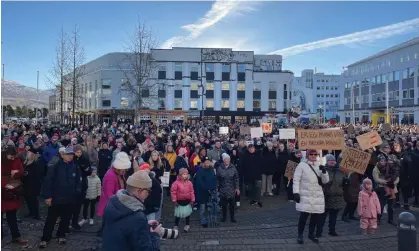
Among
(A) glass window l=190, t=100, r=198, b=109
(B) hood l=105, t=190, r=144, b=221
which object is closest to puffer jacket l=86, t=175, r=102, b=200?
(B) hood l=105, t=190, r=144, b=221

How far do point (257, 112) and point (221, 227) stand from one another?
185ft

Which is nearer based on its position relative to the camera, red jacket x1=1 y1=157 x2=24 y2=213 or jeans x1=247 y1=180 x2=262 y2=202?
red jacket x1=1 y1=157 x2=24 y2=213

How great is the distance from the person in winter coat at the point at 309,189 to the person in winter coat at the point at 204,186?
7.73ft

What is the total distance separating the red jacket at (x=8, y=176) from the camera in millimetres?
6918

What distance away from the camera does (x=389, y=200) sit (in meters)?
9.15

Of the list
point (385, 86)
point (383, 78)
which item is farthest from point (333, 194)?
point (383, 78)

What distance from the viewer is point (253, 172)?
11.2 m

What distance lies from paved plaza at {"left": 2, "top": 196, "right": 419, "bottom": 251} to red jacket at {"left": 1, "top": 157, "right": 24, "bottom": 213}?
0.76 metres

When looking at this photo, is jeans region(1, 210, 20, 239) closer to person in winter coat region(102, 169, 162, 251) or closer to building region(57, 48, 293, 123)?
person in winter coat region(102, 169, 162, 251)

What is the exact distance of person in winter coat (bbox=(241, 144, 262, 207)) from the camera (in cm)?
1122

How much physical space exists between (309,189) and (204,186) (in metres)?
2.66

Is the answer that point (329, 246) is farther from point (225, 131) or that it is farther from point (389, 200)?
point (225, 131)

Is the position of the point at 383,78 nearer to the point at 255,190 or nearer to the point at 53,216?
the point at 255,190

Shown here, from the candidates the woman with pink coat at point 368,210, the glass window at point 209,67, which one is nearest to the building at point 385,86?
the glass window at point 209,67
